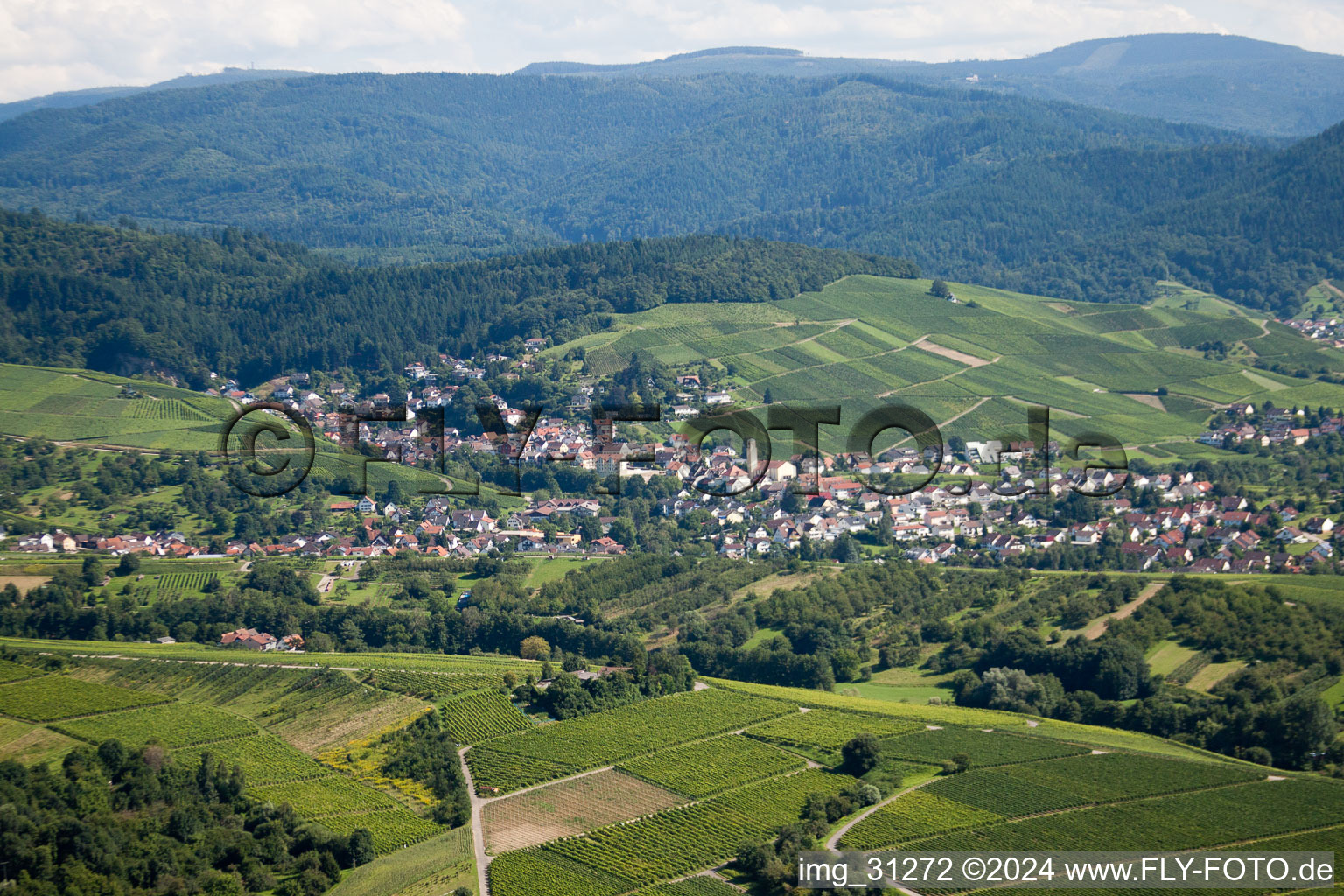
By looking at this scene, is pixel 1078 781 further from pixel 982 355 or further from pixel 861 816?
pixel 982 355

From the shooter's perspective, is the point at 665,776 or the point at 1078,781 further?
the point at 665,776

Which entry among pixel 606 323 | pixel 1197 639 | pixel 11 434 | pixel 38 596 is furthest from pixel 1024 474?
pixel 11 434

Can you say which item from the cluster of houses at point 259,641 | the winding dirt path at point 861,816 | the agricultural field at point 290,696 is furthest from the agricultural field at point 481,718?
the winding dirt path at point 861,816

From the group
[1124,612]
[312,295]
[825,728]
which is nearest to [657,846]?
[825,728]

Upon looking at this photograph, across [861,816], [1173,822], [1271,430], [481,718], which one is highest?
[1271,430]

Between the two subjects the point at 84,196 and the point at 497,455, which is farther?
the point at 84,196

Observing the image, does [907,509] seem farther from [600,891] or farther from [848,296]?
[848,296]

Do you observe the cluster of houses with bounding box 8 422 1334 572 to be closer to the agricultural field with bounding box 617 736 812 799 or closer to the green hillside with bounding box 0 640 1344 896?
the green hillside with bounding box 0 640 1344 896
